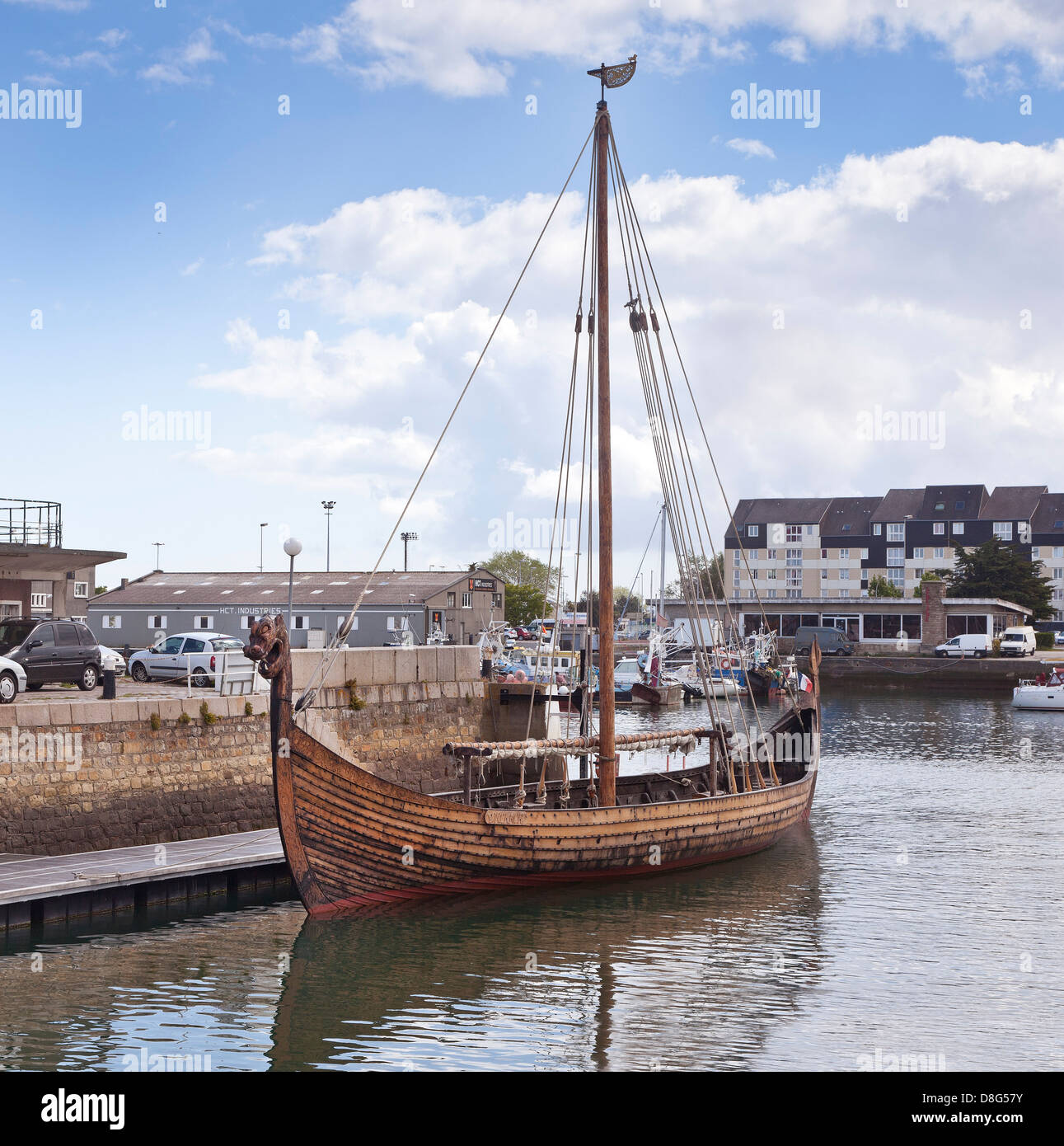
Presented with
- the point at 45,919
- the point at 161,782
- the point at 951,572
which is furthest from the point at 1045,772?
the point at 951,572

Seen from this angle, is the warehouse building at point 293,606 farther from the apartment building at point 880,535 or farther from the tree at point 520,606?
the apartment building at point 880,535

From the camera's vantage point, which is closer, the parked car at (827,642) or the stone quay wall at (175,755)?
the stone quay wall at (175,755)

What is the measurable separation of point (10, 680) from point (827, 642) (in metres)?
73.1

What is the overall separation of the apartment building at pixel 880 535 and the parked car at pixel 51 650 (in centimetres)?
9971

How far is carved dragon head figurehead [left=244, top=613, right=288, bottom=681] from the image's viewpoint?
16562 mm

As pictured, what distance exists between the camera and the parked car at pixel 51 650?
2539 centimetres

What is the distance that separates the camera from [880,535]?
414 feet

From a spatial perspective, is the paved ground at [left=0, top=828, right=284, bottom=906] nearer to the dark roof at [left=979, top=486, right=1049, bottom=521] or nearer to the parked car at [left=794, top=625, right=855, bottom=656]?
the parked car at [left=794, top=625, right=855, bottom=656]

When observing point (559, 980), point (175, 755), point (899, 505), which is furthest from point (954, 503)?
point (559, 980)

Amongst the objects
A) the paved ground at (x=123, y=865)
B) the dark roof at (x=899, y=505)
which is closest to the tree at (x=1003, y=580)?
the dark roof at (x=899, y=505)

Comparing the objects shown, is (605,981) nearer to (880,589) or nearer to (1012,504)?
(880,589)

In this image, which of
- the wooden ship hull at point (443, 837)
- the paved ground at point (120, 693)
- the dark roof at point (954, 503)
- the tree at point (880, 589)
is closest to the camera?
the wooden ship hull at point (443, 837)

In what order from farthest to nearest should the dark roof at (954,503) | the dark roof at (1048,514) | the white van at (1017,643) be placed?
1. the dark roof at (954,503)
2. the dark roof at (1048,514)
3. the white van at (1017,643)
